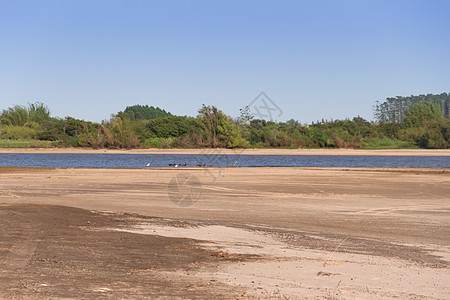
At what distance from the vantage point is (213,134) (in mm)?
67500

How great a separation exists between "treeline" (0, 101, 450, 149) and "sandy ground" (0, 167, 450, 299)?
49237mm

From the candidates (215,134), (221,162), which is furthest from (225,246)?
(215,134)

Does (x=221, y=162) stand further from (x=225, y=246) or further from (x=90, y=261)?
(x=90, y=261)

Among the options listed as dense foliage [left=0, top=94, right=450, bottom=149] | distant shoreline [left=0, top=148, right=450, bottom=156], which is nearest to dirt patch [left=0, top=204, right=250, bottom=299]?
distant shoreline [left=0, top=148, right=450, bottom=156]

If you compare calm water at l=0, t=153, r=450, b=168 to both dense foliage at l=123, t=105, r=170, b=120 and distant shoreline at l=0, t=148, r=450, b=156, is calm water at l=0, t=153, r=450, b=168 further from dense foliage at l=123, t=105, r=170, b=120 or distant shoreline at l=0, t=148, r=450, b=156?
dense foliage at l=123, t=105, r=170, b=120

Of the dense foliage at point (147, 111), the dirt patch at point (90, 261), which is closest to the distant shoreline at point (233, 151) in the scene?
the dirt patch at point (90, 261)

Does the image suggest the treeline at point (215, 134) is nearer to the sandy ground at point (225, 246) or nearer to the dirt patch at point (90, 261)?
the sandy ground at point (225, 246)

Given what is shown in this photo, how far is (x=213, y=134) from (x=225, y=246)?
58.7 m

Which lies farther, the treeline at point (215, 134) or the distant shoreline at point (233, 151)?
the treeline at point (215, 134)

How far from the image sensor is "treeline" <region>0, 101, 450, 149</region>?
220 ft

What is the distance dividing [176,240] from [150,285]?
303cm

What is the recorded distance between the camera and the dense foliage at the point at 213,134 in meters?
67.0

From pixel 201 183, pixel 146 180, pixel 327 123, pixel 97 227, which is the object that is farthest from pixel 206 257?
pixel 327 123

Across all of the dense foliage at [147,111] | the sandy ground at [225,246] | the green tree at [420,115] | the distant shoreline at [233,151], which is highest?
the dense foliage at [147,111]
